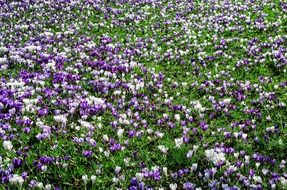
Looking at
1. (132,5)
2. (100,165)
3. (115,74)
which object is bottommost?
(132,5)

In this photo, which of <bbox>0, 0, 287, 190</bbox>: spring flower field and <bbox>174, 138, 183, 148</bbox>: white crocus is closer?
<bbox>0, 0, 287, 190</bbox>: spring flower field

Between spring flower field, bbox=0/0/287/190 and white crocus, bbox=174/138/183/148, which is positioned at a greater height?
white crocus, bbox=174/138/183/148

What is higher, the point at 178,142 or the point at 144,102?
the point at 178,142

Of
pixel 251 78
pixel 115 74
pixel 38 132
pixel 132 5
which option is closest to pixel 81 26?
pixel 132 5

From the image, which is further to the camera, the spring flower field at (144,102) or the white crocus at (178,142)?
the white crocus at (178,142)

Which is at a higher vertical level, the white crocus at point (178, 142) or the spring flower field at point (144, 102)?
the white crocus at point (178, 142)

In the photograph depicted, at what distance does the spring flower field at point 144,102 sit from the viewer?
A: 796 cm

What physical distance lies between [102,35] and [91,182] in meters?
10.9

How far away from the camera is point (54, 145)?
28.2ft

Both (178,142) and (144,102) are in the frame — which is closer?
(178,142)

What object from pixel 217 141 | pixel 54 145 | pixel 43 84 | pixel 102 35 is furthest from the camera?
pixel 102 35

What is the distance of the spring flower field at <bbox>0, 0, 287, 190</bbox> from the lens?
7957 mm

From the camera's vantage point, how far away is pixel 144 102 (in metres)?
11.1

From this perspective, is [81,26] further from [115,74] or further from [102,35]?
[115,74]
